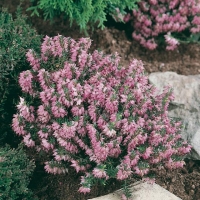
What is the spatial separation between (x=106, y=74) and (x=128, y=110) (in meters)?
0.46

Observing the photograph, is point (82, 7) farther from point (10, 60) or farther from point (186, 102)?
point (186, 102)

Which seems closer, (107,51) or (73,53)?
(73,53)

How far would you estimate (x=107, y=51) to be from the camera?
17.8ft

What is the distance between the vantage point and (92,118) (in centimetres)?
352

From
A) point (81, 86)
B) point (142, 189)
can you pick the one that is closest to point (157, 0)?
point (81, 86)

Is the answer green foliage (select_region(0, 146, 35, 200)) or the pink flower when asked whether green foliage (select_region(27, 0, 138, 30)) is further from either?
the pink flower

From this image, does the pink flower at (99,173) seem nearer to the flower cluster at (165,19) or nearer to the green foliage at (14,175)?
the green foliage at (14,175)

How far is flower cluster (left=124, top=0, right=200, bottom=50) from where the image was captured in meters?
5.34

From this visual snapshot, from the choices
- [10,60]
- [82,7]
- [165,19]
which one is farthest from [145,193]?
[165,19]

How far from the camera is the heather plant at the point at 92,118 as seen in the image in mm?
3430

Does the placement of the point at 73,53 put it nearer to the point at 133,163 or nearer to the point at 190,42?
the point at 133,163

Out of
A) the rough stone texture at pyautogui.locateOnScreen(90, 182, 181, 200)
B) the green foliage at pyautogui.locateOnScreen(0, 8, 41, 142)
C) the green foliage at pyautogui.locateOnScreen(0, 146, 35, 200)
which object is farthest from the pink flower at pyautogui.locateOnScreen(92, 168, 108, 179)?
the green foliage at pyautogui.locateOnScreen(0, 8, 41, 142)

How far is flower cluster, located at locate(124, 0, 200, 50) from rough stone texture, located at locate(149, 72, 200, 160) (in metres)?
0.71

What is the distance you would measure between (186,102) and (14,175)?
2191mm
